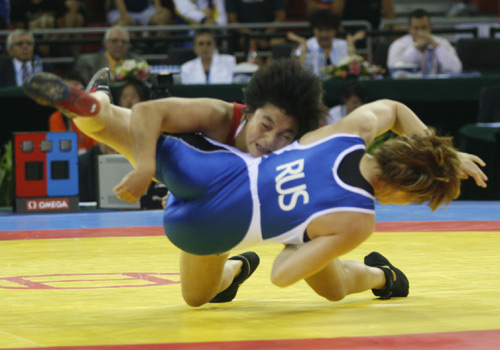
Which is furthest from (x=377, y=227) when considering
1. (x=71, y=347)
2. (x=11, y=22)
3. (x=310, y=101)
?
(x=11, y=22)

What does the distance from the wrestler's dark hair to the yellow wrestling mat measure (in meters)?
0.63

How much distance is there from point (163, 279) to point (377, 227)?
6.69 feet

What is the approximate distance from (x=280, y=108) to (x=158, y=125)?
0.39 m

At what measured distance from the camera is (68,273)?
12.4 ft

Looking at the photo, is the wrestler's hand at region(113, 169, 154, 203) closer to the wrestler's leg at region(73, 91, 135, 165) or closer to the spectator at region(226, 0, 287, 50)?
the wrestler's leg at region(73, 91, 135, 165)

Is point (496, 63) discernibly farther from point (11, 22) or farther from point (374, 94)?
point (11, 22)

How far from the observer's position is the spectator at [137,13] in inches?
395

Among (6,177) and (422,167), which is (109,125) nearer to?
(422,167)

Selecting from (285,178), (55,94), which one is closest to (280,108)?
(285,178)

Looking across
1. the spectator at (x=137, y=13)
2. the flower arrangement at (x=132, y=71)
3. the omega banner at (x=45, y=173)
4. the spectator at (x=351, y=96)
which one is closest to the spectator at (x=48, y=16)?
the spectator at (x=137, y=13)

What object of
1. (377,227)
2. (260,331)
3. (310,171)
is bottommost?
(377,227)

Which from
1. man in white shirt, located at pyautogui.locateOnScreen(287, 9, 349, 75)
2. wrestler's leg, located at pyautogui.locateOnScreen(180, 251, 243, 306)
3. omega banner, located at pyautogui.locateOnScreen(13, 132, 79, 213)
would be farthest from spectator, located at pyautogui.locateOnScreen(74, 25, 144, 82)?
wrestler's leg, located at pyautogui.locateOnScreen(180, 251, 243, 306)

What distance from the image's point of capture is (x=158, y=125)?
2.67 metres

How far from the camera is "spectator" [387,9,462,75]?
8.16m
